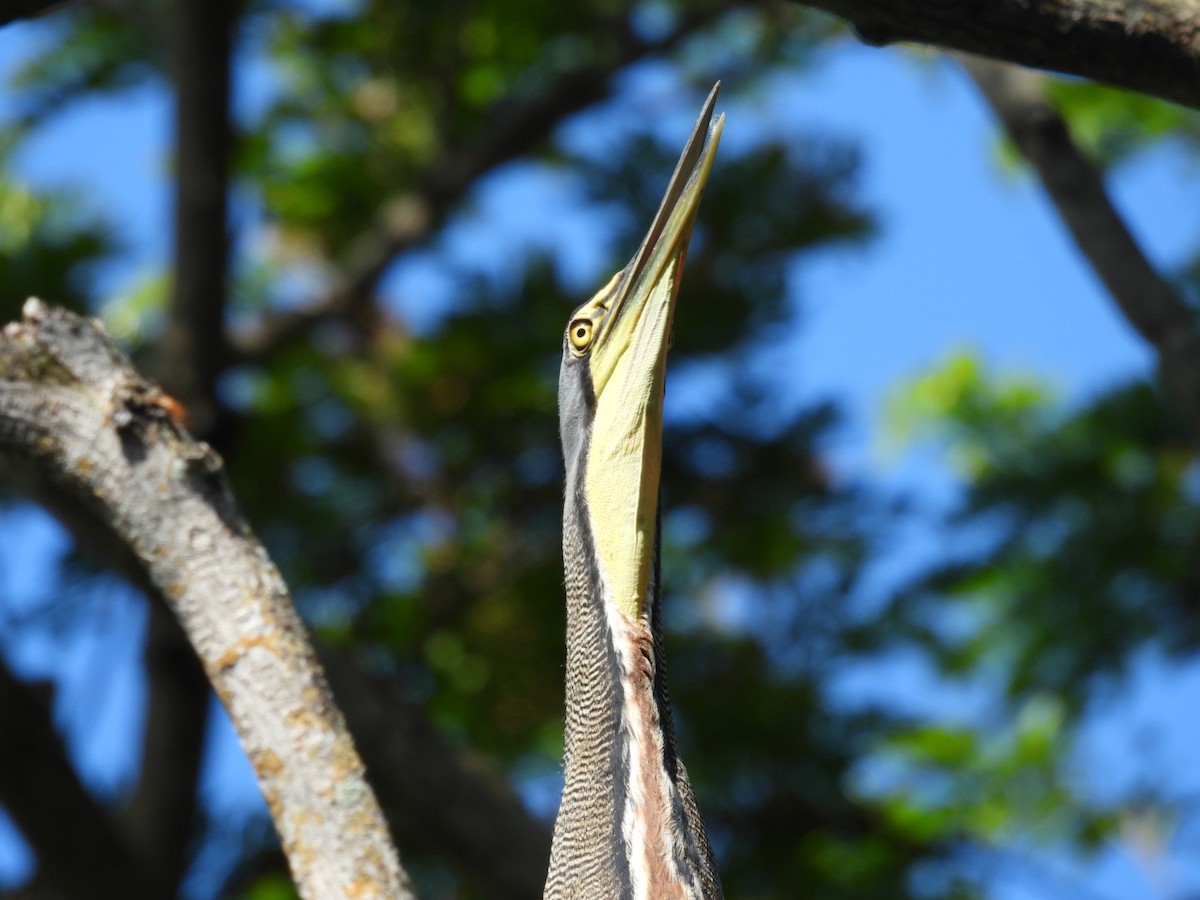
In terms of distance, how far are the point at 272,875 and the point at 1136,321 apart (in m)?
3.36

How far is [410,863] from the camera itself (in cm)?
526

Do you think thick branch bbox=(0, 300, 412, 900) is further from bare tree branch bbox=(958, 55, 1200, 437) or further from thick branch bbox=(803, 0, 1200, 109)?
bare tree branch bbox=(958, 55, 1200, 437)

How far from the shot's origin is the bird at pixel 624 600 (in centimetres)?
232

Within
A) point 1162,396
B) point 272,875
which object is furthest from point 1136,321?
point 272,875

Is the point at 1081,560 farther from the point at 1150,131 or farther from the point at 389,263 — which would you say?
the point at 389,263

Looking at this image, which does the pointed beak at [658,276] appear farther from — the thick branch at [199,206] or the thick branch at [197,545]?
the thick branch at [199,206]

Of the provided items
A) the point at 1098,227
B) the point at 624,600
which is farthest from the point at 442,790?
the point at 1098,227

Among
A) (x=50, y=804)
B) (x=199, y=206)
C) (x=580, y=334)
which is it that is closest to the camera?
(x=580, y=334)

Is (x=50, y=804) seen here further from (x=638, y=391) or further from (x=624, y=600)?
(x=638, y=391)

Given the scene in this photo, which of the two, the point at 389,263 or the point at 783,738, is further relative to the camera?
the point at 389,263

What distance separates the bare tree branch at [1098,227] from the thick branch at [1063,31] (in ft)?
3.95

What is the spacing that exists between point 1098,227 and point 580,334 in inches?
66.3

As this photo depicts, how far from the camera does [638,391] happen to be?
251 centimetres

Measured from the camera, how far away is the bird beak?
8.08 ft
